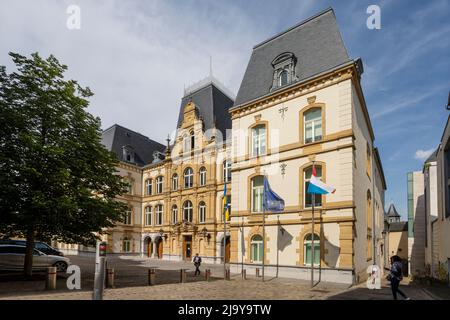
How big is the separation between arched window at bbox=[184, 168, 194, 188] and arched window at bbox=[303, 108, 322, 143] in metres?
19.3

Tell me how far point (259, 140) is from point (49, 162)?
41.9ft

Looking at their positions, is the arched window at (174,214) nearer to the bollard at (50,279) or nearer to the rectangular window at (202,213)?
the rectangular window at (202,213)

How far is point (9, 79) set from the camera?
15922mm

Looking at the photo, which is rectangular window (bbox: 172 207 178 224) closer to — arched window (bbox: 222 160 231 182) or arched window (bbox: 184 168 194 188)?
arched window (bbox: 184 168 194 188)

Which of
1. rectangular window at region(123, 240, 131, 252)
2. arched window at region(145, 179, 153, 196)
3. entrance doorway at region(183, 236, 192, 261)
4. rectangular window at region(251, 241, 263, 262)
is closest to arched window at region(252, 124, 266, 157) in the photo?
rectangular window at region(251, 241, 263, 262)

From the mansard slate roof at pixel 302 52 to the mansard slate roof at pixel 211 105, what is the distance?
11.1 metres

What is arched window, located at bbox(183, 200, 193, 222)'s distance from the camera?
37.0m

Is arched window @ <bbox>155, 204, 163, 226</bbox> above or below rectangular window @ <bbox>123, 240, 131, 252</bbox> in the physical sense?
above

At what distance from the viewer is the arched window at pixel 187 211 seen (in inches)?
1456

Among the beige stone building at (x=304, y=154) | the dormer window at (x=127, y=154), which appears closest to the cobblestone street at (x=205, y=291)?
the beige stone building at (x=304, y=154)
